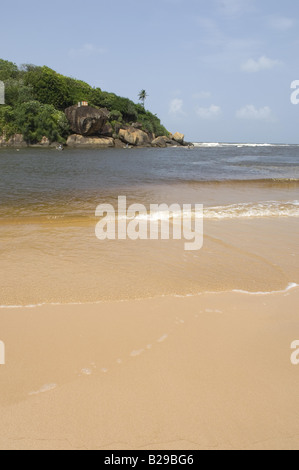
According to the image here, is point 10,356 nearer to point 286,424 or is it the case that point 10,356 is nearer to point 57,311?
point 57,311

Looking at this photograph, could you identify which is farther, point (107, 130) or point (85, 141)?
point (107, 130)

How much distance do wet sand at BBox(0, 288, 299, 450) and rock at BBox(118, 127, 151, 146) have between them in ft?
213

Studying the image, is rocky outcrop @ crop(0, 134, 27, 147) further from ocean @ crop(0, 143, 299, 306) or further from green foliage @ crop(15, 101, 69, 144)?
ocean @ crop(0, 143, 299, 306)

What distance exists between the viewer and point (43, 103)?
58.4 m

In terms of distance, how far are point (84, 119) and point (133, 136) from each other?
13.6 meters

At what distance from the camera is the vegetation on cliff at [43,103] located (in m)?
51.2

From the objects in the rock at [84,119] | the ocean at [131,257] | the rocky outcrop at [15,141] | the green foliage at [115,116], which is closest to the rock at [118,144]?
the green foliage at [115,116]

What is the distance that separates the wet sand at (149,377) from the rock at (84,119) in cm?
5723

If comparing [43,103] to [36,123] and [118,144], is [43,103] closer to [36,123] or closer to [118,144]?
[36,123]

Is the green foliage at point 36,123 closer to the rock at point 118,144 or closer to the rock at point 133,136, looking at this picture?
the rock at point 118,144

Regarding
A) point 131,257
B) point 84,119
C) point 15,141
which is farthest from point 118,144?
point 131,257

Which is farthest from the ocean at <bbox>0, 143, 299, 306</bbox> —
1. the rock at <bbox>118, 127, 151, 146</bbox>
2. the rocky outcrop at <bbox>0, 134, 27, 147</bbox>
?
the rock at <bbox>118, 127, 151, 146</bbox>

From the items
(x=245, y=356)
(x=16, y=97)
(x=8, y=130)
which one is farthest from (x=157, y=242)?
(x=16, y=97)

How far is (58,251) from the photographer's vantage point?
520 cm
